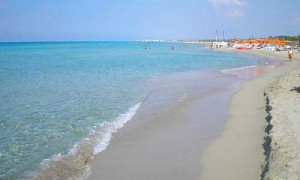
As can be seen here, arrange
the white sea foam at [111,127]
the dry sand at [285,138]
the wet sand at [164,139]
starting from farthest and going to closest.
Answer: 1. the white sea foam at [111,127]
2. the wet sand at [164,139]
3. the dry sand at [285,138]

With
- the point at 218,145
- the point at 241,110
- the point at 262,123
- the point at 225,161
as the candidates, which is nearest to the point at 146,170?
the point at 225,161

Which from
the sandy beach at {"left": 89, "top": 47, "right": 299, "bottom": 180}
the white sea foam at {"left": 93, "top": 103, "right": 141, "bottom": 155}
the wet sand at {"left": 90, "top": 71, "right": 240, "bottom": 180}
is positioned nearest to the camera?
the sandy beach at {"left": 89, "top": 47, "right": 299, "bottom": 180}

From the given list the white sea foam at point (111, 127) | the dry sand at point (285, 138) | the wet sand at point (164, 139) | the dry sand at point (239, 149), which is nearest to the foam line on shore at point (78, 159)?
the white sea foam at point (111, 127)

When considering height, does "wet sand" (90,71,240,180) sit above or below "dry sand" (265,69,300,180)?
below

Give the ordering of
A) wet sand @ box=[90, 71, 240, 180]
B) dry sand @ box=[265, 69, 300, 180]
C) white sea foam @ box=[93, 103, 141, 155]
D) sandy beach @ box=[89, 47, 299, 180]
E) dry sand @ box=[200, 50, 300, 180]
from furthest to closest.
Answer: white sea foam @ box=[93, 103, 141, 155] < wet sand @ box=[90, 71, 240, 180] < sandy beach @ box=[89, 47, 299, 180] < dry sand @ box=[200, 50, 300, 180] < dry sand @ box=[265, 69, 300, 180]

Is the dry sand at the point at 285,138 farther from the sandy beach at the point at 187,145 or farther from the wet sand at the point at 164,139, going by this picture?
the wet sand at the point at 164,139

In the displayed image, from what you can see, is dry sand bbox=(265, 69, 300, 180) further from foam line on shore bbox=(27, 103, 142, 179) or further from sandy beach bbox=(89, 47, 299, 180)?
foam line on shore bbox=(27, 103, 142, 179)

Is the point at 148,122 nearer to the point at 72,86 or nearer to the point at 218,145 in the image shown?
the point at 218,145

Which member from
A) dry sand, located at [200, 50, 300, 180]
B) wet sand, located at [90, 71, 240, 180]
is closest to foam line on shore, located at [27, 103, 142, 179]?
wet sand, located at [90, 71, 240, 180]

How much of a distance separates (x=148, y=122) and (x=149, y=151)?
337cm

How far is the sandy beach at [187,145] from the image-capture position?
8.03 m

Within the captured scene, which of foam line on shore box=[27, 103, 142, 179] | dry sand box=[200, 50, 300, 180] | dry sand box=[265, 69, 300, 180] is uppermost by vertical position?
dry sand box=[265, 69, 300, 180]

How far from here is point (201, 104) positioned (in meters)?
16.3

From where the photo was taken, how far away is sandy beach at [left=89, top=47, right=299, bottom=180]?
8031 mm
